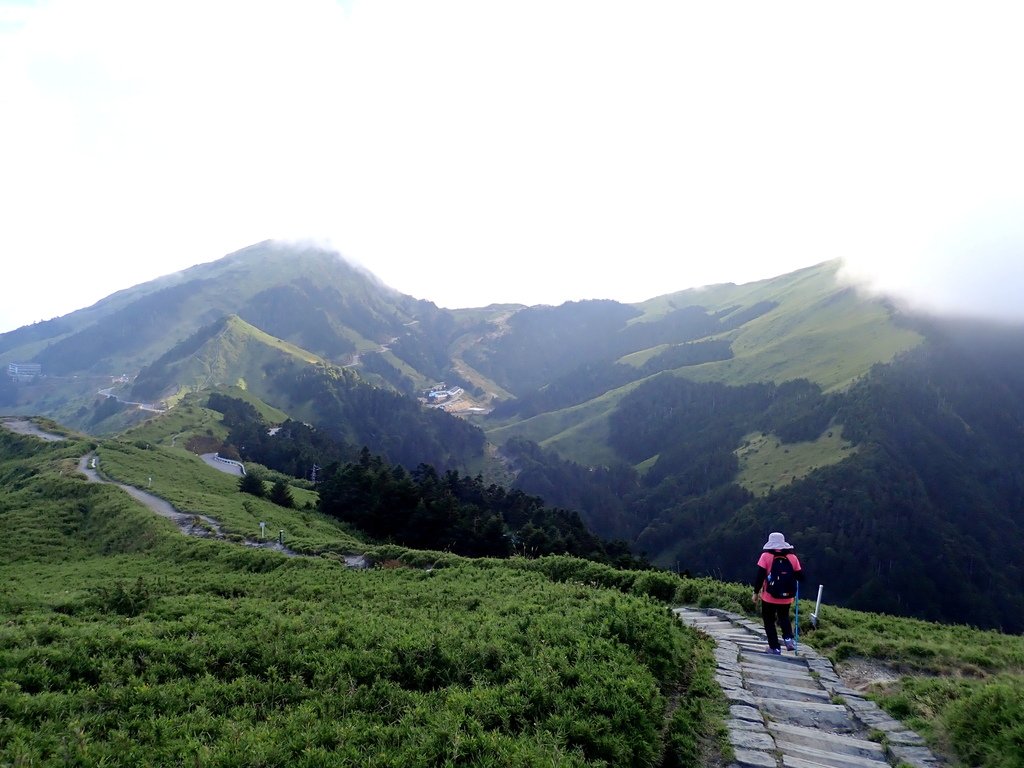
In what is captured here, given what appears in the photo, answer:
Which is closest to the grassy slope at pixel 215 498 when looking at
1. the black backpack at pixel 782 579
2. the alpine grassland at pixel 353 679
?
the alpine grassland at pixel 353 679

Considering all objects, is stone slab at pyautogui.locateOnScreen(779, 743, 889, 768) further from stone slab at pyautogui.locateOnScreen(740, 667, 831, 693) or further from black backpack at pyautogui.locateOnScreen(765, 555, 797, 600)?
black backpack at pyautogui.locateOnScreen(765, 555, 797, 600)

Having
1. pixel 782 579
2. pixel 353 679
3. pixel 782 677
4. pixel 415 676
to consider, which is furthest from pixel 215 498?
pixel 782 677

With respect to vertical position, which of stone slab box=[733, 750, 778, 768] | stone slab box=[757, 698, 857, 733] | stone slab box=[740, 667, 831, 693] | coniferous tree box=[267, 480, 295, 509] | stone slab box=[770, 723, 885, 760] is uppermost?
stone slab box=[733, 750, 778, 768]

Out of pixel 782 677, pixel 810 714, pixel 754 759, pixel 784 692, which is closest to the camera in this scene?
pixel 754 759

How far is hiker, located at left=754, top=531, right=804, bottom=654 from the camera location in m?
14.8

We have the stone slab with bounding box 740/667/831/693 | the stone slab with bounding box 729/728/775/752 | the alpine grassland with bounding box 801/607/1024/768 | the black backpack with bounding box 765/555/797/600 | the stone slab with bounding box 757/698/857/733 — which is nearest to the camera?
the alpine grassland with bounding box 801/607/1024/768

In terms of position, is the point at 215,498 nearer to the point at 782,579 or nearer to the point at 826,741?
the point at 782,579

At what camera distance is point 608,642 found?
12.3m

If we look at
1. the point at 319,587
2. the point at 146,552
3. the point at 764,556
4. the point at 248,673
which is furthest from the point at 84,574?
the point at 764,556

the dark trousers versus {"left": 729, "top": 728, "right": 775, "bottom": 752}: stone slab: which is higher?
{"left": 729, "top": 728, "right": 775, "bottom": 752}: stone slab

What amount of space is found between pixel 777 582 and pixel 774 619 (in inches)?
48.8

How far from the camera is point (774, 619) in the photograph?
15.2 metres

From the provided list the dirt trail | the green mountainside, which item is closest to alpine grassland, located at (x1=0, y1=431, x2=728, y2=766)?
the green mountainside

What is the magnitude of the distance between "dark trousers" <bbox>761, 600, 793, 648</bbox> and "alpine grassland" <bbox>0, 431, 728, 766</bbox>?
173 cm
